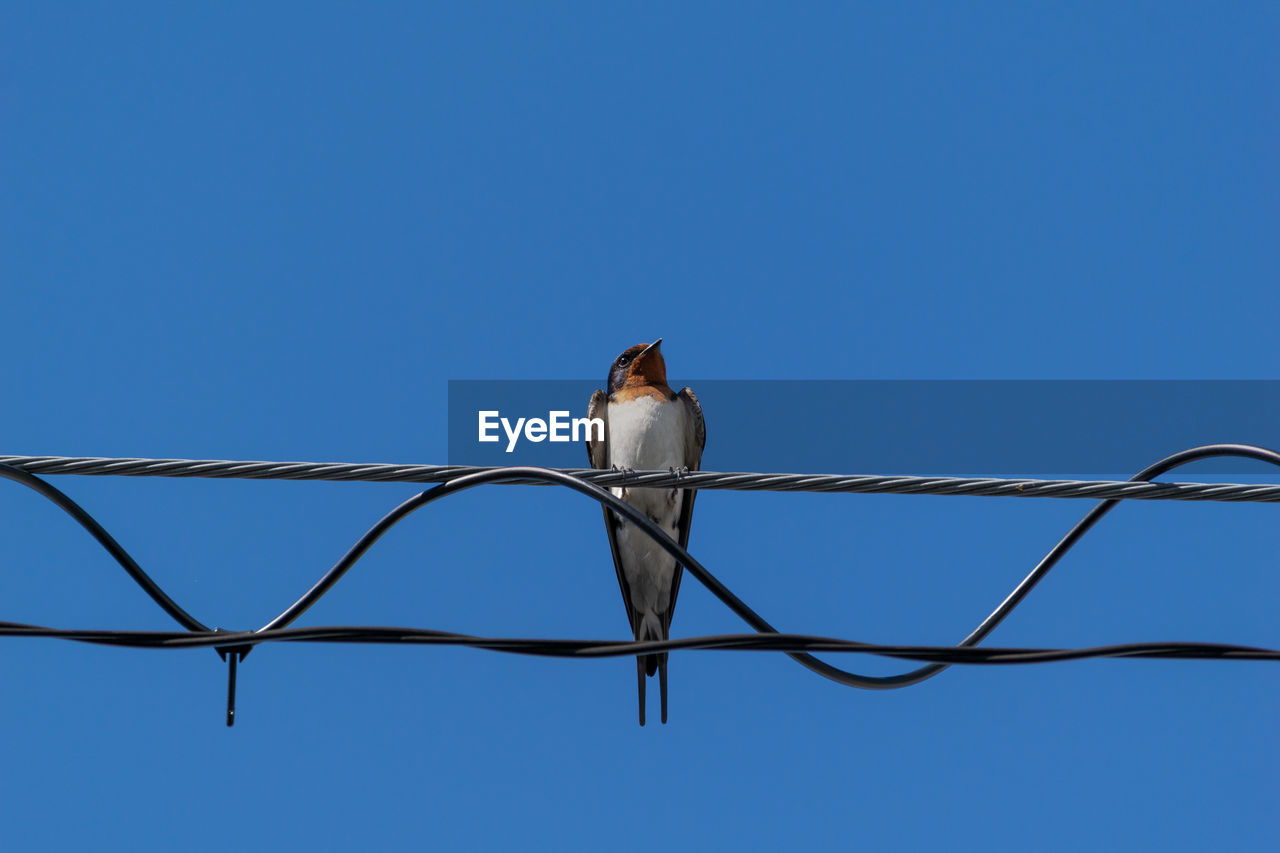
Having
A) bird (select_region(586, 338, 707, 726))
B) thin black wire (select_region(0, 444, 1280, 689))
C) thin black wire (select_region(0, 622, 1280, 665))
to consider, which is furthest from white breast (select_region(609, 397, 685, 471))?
thin black wire (select_region(0, 622, 1280, 665))

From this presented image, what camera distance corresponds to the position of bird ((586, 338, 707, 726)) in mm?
6965

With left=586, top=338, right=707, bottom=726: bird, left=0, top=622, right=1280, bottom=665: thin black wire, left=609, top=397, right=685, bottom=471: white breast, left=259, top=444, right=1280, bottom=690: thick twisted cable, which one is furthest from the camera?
left=609, top=397, right=685, bottom=471: white breast

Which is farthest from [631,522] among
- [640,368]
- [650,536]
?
[640,368]

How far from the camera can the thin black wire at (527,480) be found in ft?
10.4

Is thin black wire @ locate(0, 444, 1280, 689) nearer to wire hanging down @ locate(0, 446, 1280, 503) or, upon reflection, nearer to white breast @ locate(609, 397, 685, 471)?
wire hanging down @ locate(0, 446, 1280, 503)

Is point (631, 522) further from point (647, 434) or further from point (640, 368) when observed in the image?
point (640, 368)

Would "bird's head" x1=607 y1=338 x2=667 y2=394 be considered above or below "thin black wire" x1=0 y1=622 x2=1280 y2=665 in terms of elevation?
above

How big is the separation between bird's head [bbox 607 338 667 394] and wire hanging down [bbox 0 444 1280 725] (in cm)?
373

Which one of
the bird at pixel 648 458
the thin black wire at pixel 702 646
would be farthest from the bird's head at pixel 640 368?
the thin black wire at pixel 702 646

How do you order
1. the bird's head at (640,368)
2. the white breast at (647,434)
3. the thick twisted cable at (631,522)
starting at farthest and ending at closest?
the bird's head at (640,368), the white breast at (647,434), the thick twisted cable at (631,522)

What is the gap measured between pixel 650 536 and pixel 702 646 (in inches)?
17.5

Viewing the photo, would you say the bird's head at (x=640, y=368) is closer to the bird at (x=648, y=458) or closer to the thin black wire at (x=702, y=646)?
the bird at (x=648, y=458)

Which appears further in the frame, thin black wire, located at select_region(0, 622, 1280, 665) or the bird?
the bird

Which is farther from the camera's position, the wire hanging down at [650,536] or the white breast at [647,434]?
the white breast at [647,434]
